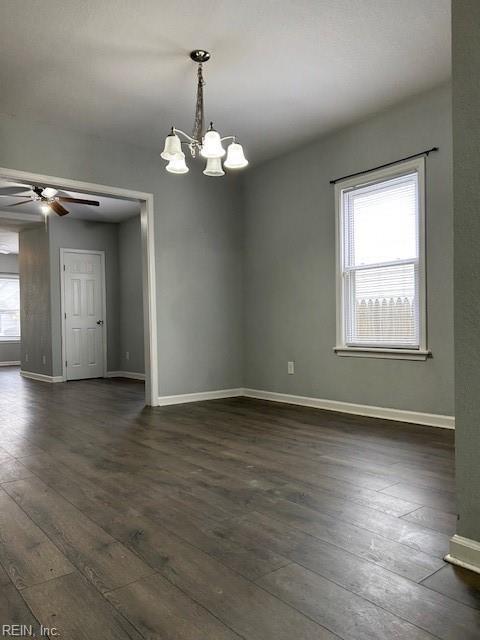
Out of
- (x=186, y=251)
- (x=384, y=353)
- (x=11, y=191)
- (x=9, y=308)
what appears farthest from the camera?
(x=9, y=308)

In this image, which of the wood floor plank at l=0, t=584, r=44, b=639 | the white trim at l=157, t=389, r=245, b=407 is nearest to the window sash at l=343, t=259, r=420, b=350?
the white trim at l=157, t=389, r=245, b=407

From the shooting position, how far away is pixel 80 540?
191 cm

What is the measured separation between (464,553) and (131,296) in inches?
283

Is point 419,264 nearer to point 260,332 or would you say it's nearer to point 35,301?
point 260,332

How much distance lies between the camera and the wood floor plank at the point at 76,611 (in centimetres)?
132

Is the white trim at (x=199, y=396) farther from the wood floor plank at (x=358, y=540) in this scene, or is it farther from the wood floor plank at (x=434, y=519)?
the wood floor plank at (x=434, y=519)

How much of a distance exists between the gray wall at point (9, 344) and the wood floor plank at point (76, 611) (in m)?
11.0

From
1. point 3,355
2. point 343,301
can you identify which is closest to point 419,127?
point 343,301

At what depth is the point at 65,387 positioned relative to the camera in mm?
Result: 6996

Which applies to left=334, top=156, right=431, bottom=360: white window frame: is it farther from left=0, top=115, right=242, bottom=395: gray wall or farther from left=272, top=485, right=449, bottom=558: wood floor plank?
left=272, top=485, right=449, bottom=558: wood floor plank

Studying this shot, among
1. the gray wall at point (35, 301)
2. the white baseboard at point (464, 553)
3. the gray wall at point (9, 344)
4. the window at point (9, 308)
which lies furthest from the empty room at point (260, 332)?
the window at point (9, 308)

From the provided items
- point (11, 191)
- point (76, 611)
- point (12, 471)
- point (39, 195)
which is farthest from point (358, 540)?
point (11, 191)

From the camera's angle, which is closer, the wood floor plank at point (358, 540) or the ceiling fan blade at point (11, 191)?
the wood floor plank at point (358, 540)

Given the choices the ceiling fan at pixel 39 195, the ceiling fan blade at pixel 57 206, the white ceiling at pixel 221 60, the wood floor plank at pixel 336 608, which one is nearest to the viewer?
the wood floor plank at pixel 336 608
